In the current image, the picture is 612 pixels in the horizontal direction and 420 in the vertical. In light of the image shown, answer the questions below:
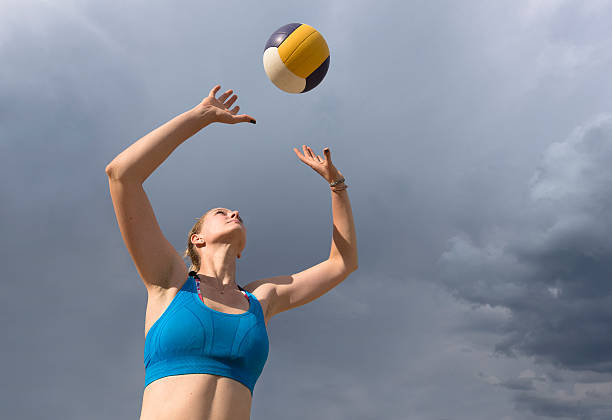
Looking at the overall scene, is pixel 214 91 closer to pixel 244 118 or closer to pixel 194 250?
pixel 244 118

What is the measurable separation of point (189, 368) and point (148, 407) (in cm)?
48

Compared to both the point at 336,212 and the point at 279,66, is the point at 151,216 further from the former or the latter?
the point at 279,66

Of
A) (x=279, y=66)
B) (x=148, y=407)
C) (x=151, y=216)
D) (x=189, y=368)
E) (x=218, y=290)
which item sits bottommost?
(x=148, y=407)

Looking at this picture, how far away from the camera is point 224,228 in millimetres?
6184

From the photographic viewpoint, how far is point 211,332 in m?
5.19

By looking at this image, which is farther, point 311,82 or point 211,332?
point 311,82

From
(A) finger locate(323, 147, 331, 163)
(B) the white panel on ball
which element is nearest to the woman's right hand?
(A) finger locate(323, 147, 331, 163)

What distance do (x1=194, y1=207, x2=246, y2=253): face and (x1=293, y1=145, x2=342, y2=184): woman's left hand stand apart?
146 cm

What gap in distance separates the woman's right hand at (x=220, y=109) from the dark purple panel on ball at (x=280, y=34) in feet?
5.87

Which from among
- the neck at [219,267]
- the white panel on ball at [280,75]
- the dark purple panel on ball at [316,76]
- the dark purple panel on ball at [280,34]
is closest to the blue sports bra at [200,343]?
Result: the neck at [219,267]

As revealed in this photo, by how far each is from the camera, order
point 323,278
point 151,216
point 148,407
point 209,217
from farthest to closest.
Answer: point 323,278 < point 209,217 < point 151,216 < point 148,407

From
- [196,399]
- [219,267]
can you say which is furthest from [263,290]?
[196,399]

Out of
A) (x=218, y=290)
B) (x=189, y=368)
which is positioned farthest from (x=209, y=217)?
(x=189, y=368)

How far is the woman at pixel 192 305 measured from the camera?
5000mm
